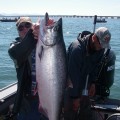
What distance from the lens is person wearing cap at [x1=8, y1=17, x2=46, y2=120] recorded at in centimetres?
380

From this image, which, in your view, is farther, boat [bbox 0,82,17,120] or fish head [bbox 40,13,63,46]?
boat [bbox 0,82,17,120]

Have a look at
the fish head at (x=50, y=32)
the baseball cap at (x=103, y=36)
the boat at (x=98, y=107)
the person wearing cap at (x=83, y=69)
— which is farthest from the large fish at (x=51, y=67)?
the boat at (x=98, y=107)

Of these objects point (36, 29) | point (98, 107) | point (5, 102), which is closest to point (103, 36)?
point (98, 107)

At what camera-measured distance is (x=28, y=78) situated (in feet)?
13.3

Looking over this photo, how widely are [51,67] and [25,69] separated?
2.56 feet

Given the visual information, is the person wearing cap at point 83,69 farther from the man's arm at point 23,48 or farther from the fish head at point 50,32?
the fish head at point 50,32

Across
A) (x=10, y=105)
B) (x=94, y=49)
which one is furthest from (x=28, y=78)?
(x=10, y=105)

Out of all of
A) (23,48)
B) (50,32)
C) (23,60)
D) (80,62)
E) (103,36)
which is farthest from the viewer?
(103,36)

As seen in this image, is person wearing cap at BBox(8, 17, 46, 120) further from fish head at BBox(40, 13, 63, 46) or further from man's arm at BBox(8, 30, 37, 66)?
fish head at BBox(40, 13, 63, 46)

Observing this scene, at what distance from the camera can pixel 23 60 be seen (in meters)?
3.93

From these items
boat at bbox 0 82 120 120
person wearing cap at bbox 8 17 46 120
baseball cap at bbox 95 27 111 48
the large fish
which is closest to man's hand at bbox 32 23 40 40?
person wearing cap at bbox 8 17 46 120

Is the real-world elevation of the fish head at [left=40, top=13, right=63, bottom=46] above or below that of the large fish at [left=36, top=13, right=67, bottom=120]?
above

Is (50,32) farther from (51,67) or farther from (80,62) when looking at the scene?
(80,62)

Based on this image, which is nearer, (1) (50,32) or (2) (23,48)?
(1) (50,32)
